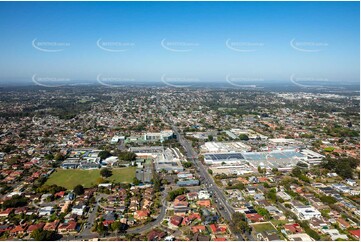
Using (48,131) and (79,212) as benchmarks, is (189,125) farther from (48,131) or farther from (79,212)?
(79,212)

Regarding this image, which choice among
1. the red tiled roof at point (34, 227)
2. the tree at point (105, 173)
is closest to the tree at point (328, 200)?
the tree at point (105, 173)

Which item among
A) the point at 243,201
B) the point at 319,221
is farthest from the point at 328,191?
the point at 243,201

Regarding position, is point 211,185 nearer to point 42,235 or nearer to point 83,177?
point 83,177

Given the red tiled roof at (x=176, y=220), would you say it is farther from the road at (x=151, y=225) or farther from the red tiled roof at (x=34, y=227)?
the red tiled roof at (x=34, y=227)

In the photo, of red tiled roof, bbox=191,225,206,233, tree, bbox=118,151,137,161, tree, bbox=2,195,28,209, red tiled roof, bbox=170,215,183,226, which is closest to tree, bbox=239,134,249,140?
tree, bbox=118,151,137,161

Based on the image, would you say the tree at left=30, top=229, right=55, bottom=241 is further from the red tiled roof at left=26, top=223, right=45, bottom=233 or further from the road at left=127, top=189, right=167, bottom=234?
the road at left=127, top=189, right=167, bottom=234

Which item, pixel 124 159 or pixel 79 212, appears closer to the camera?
pixel 79 212
